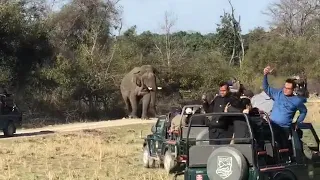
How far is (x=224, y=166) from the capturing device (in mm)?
10195

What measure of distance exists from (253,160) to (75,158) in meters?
9.86

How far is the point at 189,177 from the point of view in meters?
10.8

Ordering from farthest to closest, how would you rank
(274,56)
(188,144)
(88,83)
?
(274,56)
(88,83)
(188,144)

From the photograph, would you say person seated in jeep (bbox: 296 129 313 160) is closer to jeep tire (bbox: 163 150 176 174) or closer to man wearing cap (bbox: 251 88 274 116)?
man wearing cap (bbox: 251 88 274 116)

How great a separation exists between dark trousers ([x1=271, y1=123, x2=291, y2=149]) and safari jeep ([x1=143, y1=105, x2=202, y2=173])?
3087mm

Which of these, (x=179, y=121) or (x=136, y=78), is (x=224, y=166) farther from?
(x=136, y=78)

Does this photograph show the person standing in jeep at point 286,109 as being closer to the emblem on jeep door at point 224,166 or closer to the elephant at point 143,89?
the emblem on jeep door at point 224,166

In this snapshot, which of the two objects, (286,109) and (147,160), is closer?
(286,109)

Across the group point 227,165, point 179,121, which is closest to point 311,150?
point 227,165

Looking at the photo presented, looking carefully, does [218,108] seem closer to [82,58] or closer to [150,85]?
[150,85]

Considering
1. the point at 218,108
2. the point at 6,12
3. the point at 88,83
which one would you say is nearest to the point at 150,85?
the point at 88,83

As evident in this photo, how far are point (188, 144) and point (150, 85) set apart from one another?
27356mm

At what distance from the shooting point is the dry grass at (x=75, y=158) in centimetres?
1531

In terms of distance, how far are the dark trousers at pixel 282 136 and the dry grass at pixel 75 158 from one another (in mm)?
4100
